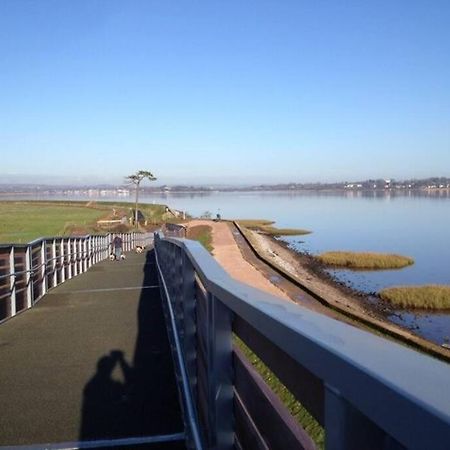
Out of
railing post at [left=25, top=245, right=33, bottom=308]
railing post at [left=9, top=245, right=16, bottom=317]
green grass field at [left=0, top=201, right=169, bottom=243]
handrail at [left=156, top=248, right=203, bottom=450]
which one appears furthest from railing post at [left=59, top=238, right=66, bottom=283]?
green grass field at [left=0, top=201, right=169, bottom=243]

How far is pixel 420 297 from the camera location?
26266 millimetres

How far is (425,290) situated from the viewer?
26938mm

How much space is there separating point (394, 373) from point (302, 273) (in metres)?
34.3

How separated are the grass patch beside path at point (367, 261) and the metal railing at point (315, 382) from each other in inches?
1498

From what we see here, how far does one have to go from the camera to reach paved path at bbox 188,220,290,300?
2457 centimetres

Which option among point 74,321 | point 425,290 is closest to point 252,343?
point 74,321

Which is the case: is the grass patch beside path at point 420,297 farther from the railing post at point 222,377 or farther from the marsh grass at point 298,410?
the railing post at point 222,377

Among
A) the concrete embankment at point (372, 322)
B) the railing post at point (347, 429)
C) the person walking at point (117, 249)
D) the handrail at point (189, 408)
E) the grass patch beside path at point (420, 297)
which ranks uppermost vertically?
the railing post at point (347, 429)

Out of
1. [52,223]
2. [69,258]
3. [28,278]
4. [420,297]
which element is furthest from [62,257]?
[52,223]

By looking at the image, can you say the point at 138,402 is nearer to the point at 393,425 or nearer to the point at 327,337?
the point at 327,337

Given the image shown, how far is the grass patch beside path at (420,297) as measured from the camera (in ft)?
83.5

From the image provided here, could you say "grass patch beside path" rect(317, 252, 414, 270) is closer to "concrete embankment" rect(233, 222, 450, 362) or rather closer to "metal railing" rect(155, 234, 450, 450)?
"concrete embankment" rect(233, 222, 450, 362)

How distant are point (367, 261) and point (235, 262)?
11.7 m

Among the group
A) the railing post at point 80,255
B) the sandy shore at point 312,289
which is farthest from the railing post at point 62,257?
the sandy shore at point 312,289
